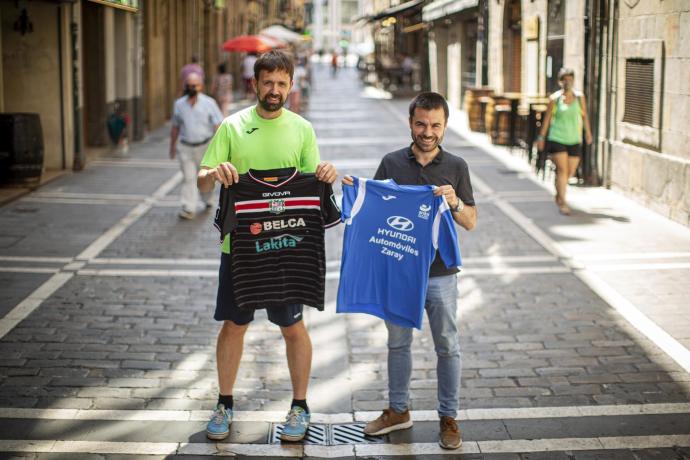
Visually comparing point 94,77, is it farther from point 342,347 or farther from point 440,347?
point 440,347

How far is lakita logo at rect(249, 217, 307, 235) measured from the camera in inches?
187

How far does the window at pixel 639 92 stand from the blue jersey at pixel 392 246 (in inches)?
321

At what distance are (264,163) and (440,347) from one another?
4.12 ft

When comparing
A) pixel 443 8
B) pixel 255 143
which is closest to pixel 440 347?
pixel 255 143

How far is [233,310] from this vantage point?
4.88 meters

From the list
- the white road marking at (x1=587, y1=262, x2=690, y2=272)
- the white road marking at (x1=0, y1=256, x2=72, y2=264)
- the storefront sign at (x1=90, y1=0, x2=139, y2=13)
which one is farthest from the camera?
the storefront sign at (x1=90, y1=0, x2=139, y2=13)

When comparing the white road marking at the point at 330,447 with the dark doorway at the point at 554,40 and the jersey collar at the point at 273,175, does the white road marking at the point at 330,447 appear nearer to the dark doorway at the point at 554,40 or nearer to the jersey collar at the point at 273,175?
the jersey collar at the point at 273,175

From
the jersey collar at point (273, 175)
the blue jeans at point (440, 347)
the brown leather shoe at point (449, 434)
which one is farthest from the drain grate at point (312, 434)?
the jersey collar at point (273, 175)

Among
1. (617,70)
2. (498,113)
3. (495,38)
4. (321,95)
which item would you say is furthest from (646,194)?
(321,95)

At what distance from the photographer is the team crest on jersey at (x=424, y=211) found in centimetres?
477

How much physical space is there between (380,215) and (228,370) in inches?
44.5

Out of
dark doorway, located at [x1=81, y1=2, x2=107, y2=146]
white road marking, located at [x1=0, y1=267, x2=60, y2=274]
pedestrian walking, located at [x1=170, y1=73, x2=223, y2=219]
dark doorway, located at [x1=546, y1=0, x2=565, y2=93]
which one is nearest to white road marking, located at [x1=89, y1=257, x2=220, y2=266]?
white road marking, located at [x1=0, y1=267, x2=60, y2=274]

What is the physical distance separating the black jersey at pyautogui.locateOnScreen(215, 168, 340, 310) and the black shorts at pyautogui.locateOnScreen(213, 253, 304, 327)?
2.9 inches

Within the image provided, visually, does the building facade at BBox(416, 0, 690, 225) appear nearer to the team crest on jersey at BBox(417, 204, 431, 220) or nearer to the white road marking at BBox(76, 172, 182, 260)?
the white road marking at BBox(76, 172, 182, 260)
